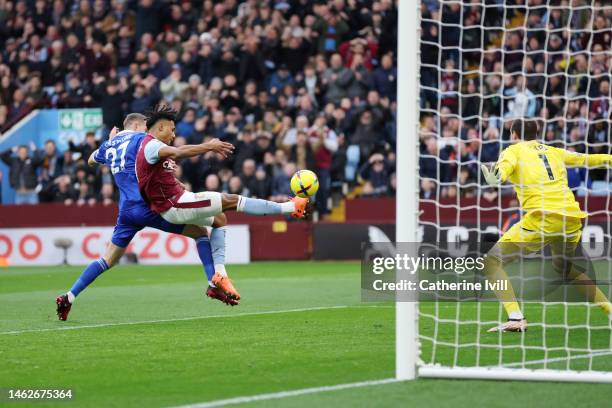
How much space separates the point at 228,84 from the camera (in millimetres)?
23844

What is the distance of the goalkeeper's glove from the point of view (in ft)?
30.1

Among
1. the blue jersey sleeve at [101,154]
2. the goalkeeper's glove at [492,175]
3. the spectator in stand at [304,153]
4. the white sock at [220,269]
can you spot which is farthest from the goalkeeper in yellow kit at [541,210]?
the spectator in stand at [304,153]

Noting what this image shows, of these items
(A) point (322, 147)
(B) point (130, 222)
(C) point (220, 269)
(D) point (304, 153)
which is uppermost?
(A) point (322, 147)

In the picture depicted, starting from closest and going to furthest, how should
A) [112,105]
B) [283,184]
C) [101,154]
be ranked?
[101,154]
[283,184]
[112,105]

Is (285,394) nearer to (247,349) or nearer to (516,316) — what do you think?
(247,349)

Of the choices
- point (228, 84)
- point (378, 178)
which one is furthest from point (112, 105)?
point (378, 178)

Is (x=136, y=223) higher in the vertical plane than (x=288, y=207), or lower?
lower

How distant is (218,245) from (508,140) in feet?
24.9

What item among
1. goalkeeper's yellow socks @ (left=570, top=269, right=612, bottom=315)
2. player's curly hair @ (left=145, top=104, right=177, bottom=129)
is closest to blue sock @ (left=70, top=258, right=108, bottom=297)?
player's curly hair @ (left=145, top=104, right=177, bottom=129)

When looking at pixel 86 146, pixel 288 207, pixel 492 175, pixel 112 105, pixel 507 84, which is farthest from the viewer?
pixel 112 105

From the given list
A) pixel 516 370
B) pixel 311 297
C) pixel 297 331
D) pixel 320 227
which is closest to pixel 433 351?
pixel 516 370

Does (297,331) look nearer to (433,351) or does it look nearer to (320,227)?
(433,351)

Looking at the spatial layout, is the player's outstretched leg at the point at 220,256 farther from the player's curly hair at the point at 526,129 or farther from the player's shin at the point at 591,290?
the player's shin at the point at 591,290

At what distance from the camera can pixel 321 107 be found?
23.1 metres
